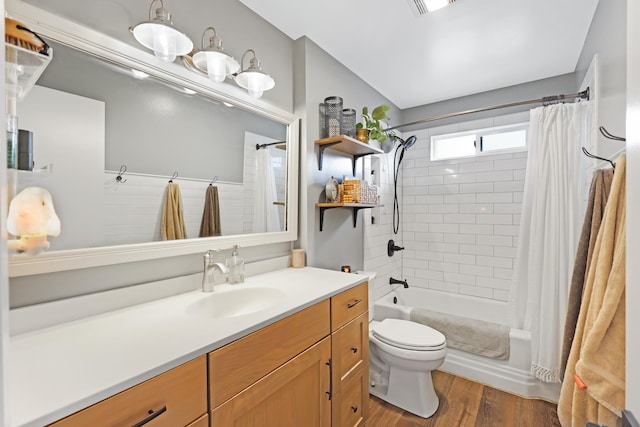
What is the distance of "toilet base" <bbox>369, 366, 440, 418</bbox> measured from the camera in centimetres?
188

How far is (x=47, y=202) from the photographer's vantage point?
2.08 feet

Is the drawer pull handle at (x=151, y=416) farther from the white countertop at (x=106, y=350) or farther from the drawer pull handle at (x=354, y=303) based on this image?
the drawer pull handle at (x=354, y=303)

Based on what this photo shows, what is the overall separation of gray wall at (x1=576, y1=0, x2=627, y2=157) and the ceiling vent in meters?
0.76

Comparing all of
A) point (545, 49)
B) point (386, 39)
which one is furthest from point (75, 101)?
point (545, 49)

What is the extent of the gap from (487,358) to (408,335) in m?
0.78

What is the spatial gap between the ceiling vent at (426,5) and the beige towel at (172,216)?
1610mm

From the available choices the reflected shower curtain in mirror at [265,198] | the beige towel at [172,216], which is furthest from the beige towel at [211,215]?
the reflected shower curtain in mirror at [265,198]

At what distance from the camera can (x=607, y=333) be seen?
89 cm

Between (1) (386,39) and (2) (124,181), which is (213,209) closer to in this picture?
(2) (124,181)

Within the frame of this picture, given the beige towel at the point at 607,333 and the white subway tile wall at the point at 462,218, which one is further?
the white subway tile wall at the point at 462,218

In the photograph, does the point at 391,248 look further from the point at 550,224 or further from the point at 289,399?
the point at 289,399

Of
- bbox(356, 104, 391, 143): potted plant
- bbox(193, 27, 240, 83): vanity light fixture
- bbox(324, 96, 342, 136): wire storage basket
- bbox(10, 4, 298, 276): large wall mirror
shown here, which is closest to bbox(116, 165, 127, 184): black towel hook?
bbox(10, 4, 298, 276): large wall mirror

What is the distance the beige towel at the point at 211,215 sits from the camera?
1.43 m

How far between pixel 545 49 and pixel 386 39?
3.89 feet
